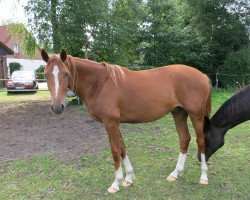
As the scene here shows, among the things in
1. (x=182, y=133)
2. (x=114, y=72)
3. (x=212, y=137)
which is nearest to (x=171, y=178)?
(x=182, y=133)

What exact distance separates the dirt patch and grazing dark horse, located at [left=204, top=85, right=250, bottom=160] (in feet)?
7.29

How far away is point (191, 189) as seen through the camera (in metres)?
3.98

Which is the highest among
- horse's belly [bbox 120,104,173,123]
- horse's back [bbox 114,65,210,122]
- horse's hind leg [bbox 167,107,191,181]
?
horse's back [bbox 114,65,210,122]

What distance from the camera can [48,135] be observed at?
22.5ft

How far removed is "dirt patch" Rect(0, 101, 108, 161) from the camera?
569cm

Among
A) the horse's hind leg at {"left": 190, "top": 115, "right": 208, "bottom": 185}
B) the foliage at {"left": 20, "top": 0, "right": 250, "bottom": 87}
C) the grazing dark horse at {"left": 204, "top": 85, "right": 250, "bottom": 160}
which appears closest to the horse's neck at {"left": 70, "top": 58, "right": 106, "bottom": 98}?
the horse's hind leg at {"left": 190, "top": 115, "right": 208, "bottom": 185}

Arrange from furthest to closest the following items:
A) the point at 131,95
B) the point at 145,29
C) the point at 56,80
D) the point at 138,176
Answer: the point at 145,29
the point at 138,176
the point at 131,95
the point at 56,80

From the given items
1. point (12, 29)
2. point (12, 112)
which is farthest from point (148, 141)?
point (12, 29)

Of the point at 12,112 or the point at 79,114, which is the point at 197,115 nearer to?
the point at 79,114

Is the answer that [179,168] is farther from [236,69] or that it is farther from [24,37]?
[236,69]

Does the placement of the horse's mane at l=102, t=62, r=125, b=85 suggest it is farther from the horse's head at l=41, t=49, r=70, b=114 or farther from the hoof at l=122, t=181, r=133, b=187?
the hoof at l=122, t=181, r=133, b=187

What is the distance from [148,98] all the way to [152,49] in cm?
1045

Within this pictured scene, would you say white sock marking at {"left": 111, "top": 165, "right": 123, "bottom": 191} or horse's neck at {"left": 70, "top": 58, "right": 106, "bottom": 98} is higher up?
horse's neck at {"left": 70, "top": 58, "right": 106, "bottom": 98}

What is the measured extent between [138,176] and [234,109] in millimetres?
1642
